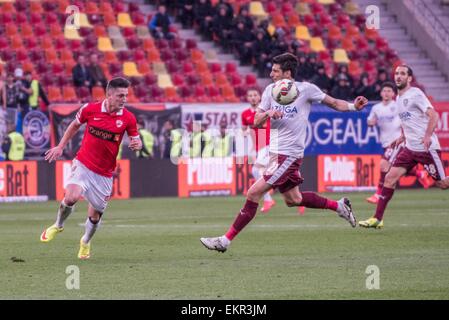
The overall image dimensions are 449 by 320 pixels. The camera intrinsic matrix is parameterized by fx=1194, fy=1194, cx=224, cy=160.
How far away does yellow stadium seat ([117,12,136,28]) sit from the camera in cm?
3500

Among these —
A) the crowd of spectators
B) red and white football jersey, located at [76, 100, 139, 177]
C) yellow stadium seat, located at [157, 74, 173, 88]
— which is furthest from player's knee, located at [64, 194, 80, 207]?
the crowd of spectators

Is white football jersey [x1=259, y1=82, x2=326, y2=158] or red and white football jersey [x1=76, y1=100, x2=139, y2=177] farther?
white football jersey [x1=259, y1=82, x2=326, y2=158]

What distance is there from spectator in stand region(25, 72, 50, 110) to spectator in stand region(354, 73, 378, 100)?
410 inches

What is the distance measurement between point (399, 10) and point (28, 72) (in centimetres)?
1653

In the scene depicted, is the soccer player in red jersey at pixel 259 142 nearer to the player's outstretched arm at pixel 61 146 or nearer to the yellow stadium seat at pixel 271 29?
the player's outstretched arm at pixel 61 146

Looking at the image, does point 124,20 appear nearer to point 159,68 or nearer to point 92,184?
point 159,68

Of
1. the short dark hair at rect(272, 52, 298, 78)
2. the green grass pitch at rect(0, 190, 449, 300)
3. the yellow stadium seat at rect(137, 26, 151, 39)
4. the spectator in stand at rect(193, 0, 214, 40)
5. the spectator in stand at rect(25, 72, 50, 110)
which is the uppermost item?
the spectator in stand at rect(193, 0, 214, 40)

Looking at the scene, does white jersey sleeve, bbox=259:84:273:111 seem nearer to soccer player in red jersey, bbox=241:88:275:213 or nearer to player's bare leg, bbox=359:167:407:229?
player's bare leg, bbox=359:167:407:229

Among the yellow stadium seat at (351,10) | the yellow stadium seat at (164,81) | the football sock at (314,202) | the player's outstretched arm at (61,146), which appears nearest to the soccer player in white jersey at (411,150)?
the football sock at (314,202)

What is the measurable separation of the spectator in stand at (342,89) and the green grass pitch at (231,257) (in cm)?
1190

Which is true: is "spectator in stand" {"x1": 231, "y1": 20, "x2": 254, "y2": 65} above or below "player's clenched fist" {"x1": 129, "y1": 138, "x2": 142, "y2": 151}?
above

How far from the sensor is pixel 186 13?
36625 millimetres

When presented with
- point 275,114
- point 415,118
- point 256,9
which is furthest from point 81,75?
point 275,114
